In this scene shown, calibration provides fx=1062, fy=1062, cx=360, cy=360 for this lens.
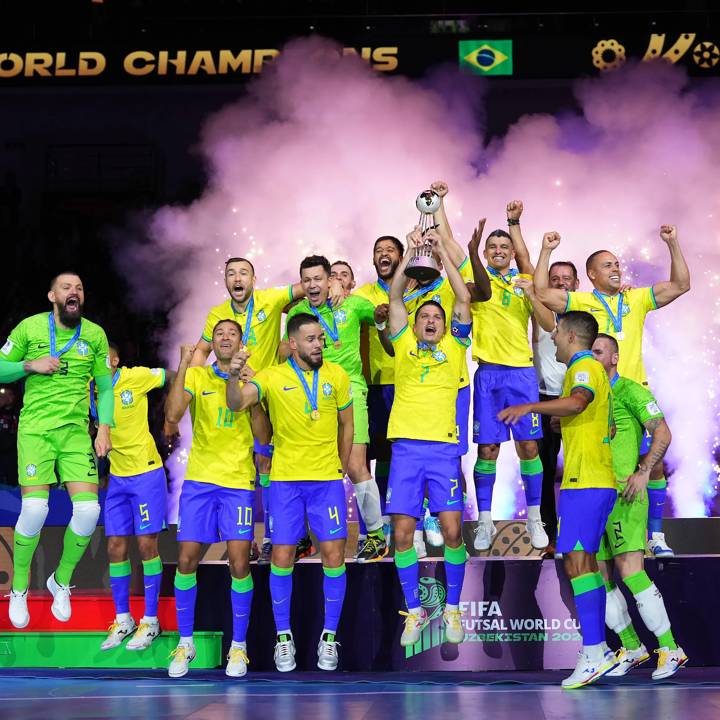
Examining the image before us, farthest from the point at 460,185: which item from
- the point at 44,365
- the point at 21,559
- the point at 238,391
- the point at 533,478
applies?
the point at 21,559

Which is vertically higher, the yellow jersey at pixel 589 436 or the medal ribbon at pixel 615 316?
the medal ribbon at pixel 615 316

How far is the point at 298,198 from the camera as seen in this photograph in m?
8.80

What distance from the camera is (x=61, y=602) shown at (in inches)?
222

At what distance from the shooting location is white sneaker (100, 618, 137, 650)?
5.62 m

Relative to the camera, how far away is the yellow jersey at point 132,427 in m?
5.90

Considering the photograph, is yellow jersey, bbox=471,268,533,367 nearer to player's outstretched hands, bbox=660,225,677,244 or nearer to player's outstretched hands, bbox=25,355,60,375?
player's outstretched hands, bbox=660,225,677,244

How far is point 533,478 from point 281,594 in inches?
61.1

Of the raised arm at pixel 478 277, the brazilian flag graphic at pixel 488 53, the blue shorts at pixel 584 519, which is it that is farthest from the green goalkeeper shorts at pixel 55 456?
the brazilian flag graphic at pixel 488 53

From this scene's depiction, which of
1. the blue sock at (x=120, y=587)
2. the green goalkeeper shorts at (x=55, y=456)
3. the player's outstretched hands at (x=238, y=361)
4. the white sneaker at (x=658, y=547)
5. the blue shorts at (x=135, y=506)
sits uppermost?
the player's outstretched hands at (x=238, y=361)

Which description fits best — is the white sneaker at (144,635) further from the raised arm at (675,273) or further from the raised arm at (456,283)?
the raised arm at (675,273)

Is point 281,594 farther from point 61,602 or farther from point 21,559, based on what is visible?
point 21,559

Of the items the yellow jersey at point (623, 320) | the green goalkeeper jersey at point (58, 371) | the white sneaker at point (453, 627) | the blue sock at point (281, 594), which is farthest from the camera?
the yellow jersey at point (623, 320)

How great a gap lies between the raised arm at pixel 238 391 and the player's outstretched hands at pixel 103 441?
0.67 metres

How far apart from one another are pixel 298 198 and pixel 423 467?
13.3 ft
